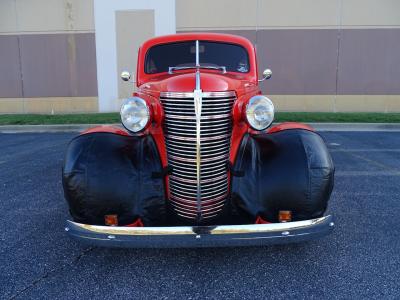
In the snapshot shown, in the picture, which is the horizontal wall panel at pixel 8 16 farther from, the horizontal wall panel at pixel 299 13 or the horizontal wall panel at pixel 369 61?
the horizontal wall panel at pixel 369 61

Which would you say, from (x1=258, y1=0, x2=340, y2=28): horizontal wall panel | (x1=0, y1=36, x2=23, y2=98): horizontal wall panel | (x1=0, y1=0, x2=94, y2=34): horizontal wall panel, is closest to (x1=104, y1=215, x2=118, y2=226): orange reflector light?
(x1=258, y1=0, x2=340, y2=28): horizontal wall panel

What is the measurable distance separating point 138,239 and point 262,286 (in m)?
1.03

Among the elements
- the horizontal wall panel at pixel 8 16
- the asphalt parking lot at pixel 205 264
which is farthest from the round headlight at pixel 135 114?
the horizontal wall panel at pixel 8 16

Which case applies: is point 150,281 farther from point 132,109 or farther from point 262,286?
point 132,109

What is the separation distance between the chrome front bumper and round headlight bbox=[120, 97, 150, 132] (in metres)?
0.83

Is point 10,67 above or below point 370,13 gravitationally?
below

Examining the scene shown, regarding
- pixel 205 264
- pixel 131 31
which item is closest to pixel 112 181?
pixel 205 264

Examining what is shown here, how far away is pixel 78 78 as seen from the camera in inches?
551

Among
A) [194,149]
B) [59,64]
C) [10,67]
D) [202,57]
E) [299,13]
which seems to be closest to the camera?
[194,149]

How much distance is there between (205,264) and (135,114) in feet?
4.64

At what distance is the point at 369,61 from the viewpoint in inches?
525

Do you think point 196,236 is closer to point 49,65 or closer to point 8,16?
point 49,65

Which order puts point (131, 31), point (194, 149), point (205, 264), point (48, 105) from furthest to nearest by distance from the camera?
point (48, 105) → point (131, 31) → point (205, 264) → point (194, 149)

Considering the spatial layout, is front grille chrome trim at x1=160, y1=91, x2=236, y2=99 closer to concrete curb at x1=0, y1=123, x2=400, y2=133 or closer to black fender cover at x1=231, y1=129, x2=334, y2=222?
black fender cover at x1=231, y1=129, x2=334, y2=222
